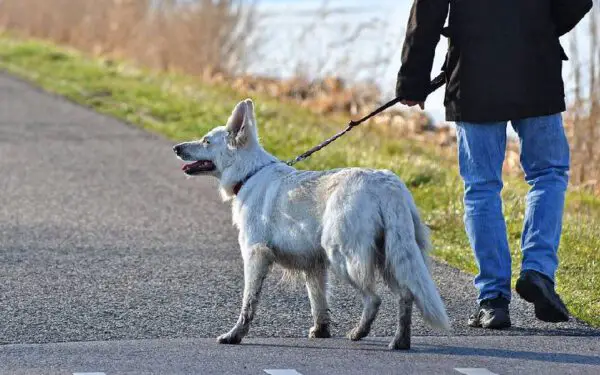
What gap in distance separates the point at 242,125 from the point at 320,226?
796 millimetres

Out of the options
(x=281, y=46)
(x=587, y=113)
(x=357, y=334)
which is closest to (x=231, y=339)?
(x=357, y=334)

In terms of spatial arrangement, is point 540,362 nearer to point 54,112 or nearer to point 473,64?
point 473,64

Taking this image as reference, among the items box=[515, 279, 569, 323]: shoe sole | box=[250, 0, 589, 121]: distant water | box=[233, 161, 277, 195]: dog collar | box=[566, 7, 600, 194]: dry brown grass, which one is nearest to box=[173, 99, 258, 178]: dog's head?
box=[233, 161, 277, 195]: dog collar

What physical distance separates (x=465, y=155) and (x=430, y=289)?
1.12 meters

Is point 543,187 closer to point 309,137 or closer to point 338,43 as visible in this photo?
point 309,137

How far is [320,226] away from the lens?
7.39m

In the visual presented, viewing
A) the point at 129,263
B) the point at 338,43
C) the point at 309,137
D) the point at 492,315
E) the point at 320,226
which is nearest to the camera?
the point at 320,226

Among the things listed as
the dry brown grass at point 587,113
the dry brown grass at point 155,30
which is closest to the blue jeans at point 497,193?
the dry brown grass at point 587,113

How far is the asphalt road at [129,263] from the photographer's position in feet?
26.0

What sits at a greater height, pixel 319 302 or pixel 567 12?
pixel 567 12

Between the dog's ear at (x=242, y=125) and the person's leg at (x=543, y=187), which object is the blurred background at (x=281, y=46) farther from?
the dog's ear at (x=242, y=125)

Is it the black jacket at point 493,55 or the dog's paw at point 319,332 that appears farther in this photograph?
the black jacket at point 493,55

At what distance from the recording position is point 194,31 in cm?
2073

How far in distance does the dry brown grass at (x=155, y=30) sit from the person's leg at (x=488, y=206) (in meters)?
12.3
